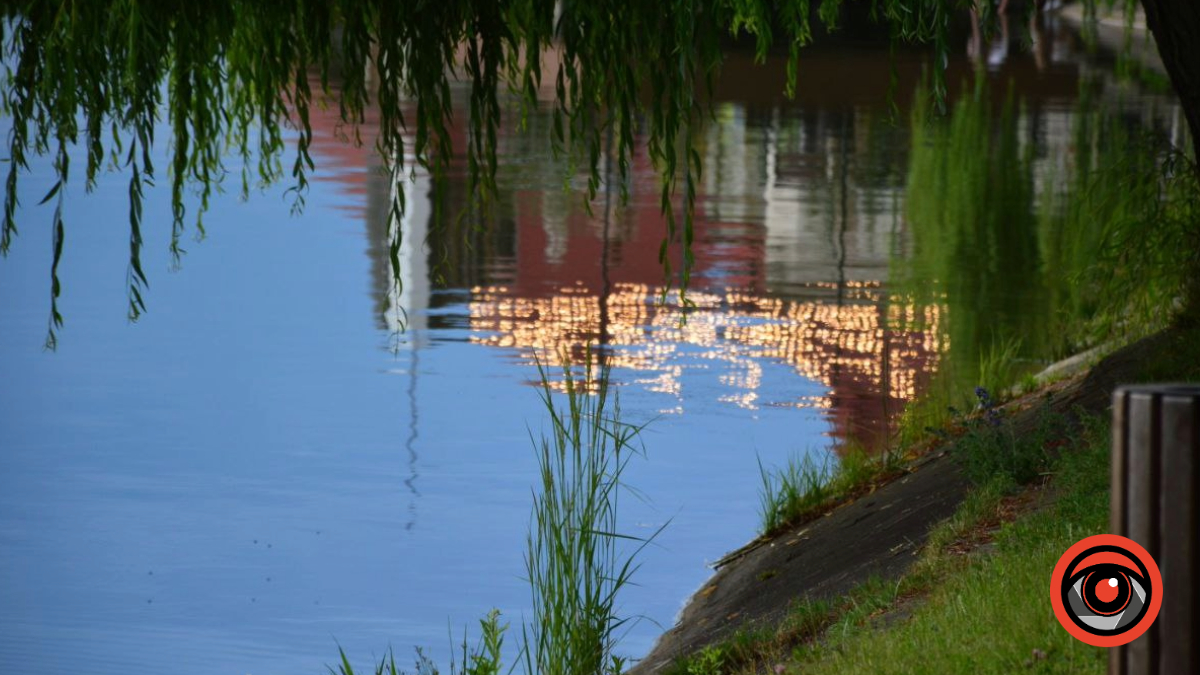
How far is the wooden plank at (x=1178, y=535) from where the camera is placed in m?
2.68

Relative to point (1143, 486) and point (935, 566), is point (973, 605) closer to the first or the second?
point (935, 566)

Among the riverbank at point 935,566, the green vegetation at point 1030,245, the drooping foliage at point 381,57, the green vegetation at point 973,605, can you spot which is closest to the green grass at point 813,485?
the riverbank at point 935,566

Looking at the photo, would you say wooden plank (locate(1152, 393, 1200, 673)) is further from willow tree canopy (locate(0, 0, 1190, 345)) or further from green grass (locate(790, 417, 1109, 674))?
willow tree canopy (locate(0, 0, 1190, 345))

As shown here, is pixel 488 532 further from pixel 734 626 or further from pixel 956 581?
pixel 956 581

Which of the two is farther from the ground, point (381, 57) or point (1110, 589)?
point (381, 57)

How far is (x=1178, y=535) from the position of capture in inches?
109

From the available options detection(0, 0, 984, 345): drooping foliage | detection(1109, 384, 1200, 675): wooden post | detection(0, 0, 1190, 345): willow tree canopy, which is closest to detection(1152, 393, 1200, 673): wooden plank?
detection(1109, 384, 1200, 675): wooden post

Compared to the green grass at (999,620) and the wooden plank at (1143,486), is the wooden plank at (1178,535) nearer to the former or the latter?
the wooden plank at (1143,486)

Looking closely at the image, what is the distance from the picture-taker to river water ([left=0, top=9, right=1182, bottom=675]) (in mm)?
8211

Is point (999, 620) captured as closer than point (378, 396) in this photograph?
Yes

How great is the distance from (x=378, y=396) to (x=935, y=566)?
6.00m

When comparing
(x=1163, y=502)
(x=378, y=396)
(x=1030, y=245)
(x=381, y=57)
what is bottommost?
(x=378, y=396)

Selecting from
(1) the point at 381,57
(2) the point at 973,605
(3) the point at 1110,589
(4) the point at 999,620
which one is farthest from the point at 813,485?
(3) the point at 1110,589

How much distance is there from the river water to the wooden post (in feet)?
10.5
